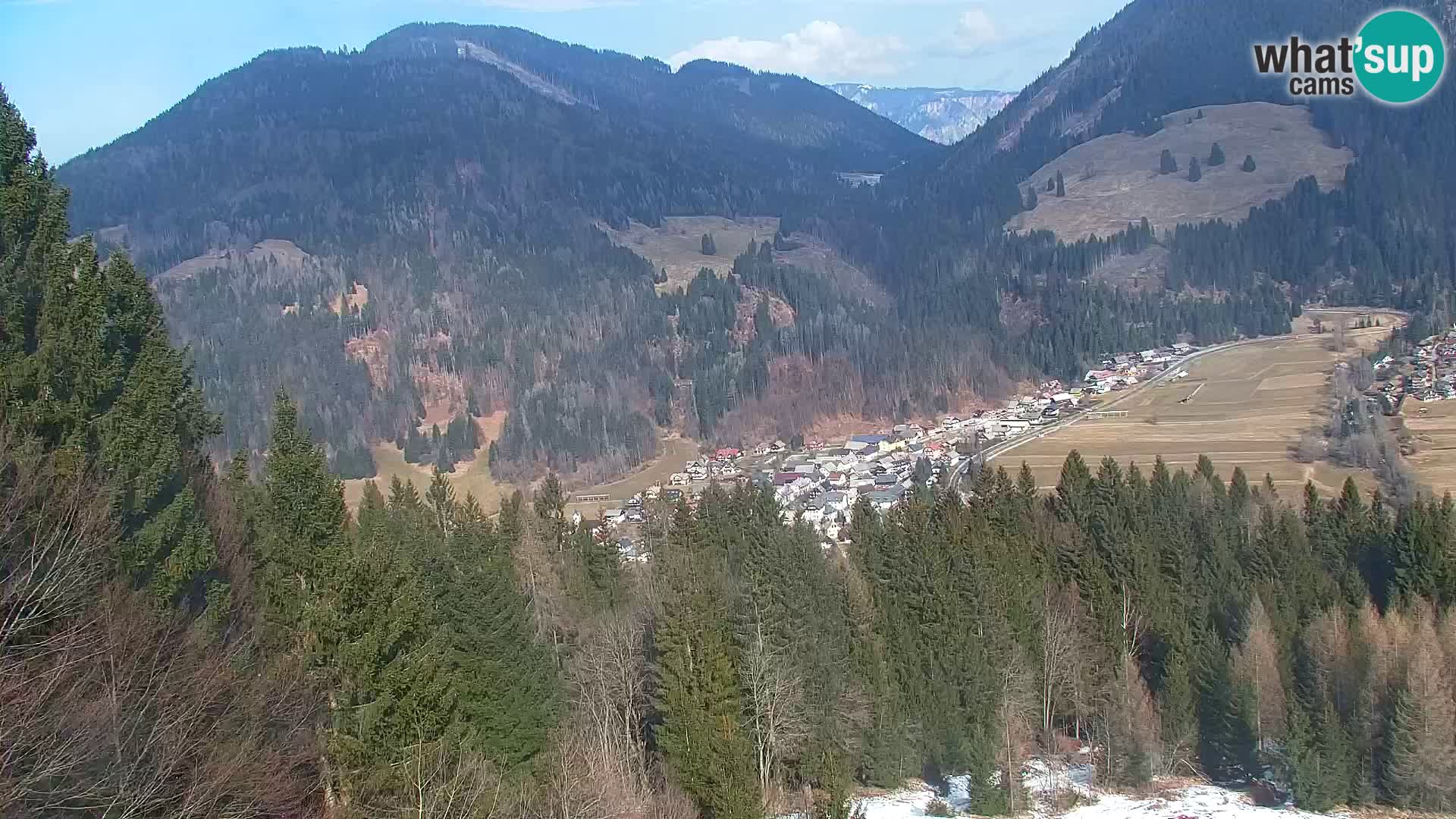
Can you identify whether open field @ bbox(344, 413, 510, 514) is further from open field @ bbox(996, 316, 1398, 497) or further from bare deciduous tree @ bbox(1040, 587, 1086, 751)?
bare deciduous tree @ bbox(1040, 587, 1086, 751)

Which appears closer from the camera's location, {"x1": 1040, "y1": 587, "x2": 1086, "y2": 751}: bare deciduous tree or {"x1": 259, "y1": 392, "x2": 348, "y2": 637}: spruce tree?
{"x1": 259, "y1": 392, "x2": 348, "y2": 637}: spruce tree

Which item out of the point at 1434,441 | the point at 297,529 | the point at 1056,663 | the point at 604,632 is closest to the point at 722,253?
the point at 1434,441

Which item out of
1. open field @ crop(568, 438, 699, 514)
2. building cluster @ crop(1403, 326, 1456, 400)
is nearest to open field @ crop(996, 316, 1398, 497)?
building cluster @ crop(1403, 326, 1456, 400)

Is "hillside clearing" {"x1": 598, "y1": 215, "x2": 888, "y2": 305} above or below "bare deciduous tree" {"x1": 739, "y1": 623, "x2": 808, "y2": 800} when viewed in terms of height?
above

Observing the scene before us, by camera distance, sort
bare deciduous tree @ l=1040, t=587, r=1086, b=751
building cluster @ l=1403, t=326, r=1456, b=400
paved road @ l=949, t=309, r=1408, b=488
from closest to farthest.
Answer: bare deciduous tree @ l=1040, t=587, r=1086, b=751, paved road @ l=949, t=309, r=1408, b=488, building cluster @ l=1403, t=326, r=1456, b=400

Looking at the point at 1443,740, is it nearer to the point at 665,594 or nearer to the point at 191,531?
the point at 665,594

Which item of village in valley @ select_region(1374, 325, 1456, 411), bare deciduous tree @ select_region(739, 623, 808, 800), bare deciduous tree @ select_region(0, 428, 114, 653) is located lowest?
village in valley @ select_region(1374, 325, 1456, 411)

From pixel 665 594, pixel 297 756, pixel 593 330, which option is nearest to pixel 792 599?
pixel 665 594
